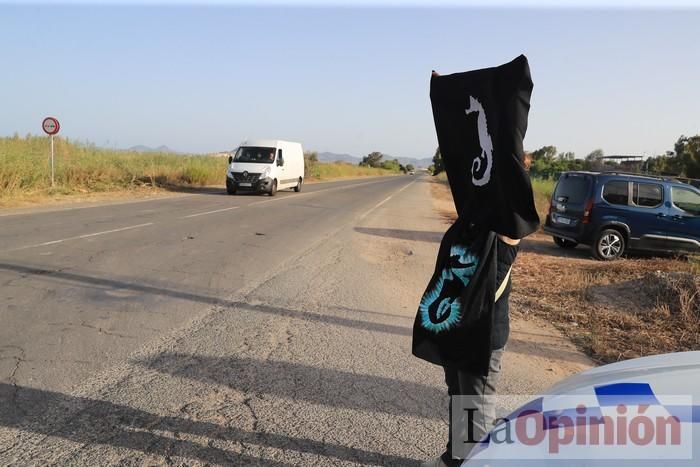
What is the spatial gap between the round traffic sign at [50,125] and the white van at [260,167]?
6.72 meters

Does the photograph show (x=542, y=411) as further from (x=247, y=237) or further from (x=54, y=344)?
(x=247, y=237)

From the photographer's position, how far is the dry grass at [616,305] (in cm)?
523

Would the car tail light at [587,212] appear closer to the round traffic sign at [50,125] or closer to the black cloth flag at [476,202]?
the black cloth flag at [476,202]

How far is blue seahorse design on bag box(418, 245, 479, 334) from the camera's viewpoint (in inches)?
95.3

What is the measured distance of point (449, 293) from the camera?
248 centimetres

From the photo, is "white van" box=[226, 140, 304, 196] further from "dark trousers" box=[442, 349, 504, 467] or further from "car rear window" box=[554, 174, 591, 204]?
"dark trousers" box=[442, 349, 504, 467]

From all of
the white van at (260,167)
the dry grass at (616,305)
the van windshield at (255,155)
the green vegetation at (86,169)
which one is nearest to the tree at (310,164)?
the green vegetation at (86,169)

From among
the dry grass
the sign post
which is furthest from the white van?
the dry grass

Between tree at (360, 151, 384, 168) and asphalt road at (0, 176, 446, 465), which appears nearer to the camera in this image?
asphalt road at (0, 176, 446, 465)

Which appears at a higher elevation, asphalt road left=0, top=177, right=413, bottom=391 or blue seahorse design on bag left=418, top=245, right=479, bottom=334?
blue seahorse design on bag left=418, top=245, right=479, bottom=334

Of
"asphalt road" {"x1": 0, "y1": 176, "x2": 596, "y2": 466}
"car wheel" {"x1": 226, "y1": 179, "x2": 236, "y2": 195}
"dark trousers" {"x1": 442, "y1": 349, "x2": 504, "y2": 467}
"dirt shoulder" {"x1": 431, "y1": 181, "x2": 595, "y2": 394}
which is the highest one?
"car wheel" {"x1": 226, "y1": 179, "x2": 236, "y2": 195}

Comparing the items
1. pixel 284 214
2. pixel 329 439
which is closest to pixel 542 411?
pixel 329 439

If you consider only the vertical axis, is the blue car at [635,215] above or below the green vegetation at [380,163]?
below

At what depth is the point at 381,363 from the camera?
14.6 feet
